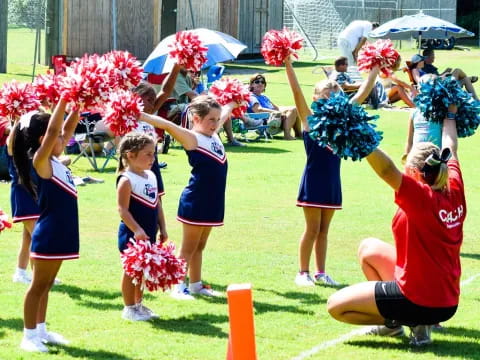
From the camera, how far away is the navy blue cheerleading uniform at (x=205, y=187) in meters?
8.22

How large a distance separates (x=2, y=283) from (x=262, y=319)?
A: 2.52 metres

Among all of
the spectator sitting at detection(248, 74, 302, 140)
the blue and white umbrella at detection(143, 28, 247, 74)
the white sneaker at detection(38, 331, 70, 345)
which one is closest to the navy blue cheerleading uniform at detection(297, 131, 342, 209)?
the white sneaker at detection(38, 331, 70, 345)

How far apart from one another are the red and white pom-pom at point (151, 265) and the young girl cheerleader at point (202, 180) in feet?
3.01

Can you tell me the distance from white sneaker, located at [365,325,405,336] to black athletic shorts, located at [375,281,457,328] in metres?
0.38

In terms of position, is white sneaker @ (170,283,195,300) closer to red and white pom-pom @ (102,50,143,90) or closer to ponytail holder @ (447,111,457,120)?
red and white pom-pom @ (102,50,143,90)

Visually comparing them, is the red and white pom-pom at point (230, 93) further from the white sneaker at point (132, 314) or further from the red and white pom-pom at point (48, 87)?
the white sneaker at point (132, 314)

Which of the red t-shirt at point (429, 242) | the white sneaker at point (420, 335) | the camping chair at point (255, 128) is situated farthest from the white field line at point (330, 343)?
the camping chair at point (255, 128)

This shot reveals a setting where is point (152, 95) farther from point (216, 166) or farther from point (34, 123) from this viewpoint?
point (34, 123)

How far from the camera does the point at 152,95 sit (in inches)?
341

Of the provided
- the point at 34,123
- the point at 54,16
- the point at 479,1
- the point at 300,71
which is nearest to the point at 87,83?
the point at 34,123

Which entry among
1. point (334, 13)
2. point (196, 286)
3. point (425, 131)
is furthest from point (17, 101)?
point (334, 13)

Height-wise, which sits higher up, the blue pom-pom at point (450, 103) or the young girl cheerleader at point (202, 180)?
the blue pom-pom at point (450, 103)

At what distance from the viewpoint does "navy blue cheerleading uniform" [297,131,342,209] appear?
343 inches

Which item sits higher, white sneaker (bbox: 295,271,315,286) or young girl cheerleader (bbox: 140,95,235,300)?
young girl cheerleader (bbox: 140,95,235,300)
